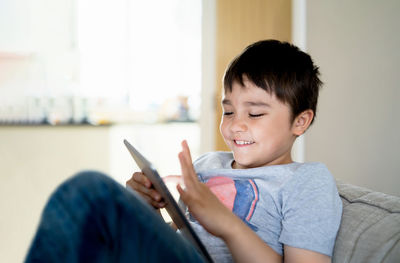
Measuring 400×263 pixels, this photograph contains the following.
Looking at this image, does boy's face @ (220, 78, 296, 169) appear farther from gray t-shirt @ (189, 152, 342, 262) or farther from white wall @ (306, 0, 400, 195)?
white wall @ (306, 0, 400, 195)

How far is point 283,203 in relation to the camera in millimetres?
994

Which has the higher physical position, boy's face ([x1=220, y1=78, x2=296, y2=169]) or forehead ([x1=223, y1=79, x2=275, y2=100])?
forehead ([x1=223, y1=79, x2=275, y2=100])

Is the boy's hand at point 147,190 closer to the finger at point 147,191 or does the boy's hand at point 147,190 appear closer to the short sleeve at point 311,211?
the finger at point 147,191

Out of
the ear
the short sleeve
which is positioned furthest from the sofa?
the ear

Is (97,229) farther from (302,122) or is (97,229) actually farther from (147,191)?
(302,122)

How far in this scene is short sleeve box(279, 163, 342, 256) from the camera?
0.91m

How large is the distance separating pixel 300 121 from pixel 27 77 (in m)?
2.62

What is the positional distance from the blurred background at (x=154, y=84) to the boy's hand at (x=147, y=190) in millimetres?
1483

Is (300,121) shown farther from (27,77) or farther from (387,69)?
(27,77)

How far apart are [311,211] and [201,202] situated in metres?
0.28

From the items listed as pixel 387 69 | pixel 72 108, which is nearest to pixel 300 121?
pixel 387 69

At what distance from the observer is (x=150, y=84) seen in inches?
146

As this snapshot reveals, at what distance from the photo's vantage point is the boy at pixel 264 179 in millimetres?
879

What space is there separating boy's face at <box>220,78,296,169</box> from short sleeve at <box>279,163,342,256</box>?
133 mm
